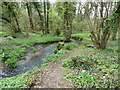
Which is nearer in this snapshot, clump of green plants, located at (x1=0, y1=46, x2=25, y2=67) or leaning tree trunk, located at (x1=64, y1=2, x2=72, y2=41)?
clump of green plants, located at (x1=0, y1=46, x2=25, y2=67)

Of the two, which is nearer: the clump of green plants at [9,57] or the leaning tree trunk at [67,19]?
the clump of green plants at [9,57]

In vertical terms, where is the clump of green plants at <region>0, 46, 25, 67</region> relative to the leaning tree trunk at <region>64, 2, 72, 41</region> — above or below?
below

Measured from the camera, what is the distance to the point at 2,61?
6445 mm

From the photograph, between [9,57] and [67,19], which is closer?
[9,57]

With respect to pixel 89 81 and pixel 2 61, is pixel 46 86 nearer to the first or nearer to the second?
pixel 89 81

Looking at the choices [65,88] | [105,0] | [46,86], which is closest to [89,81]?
[65,88]

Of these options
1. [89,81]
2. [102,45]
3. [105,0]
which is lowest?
[89,81]

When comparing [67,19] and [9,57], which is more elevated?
[67,19]

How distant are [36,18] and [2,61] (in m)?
14.0

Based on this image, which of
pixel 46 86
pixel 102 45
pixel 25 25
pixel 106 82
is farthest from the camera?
pixel 25 25

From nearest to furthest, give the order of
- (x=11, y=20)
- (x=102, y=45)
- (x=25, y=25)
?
(x=102, y=45)
(x=11, y=20)
(x=25, y=25)

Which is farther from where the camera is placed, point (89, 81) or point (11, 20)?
point (11, 20)

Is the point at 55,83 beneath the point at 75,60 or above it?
beneath

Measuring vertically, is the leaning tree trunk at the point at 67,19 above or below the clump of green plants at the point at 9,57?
above
